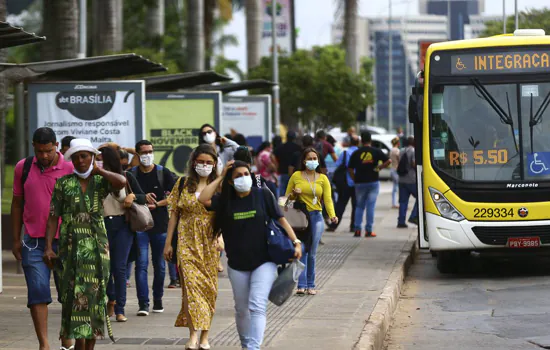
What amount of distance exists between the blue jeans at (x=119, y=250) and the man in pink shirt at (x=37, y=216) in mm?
2079

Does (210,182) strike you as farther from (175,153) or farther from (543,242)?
(175,153)

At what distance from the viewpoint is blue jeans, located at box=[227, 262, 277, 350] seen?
795 cm

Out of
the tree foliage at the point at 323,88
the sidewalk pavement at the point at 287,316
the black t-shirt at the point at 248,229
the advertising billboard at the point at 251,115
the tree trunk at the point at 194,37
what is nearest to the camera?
the black t-shirt at the point at 248,229

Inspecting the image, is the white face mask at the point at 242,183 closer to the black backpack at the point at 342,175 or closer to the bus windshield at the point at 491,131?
the bus windshield at the point at 491,131

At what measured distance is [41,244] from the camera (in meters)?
8.40

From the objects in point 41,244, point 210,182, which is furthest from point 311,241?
point 41,244

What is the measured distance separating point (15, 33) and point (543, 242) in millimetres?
7073

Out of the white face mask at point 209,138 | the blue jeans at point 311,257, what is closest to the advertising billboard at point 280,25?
the white face mask at point 209,138

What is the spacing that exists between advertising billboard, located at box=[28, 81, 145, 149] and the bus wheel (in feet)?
13.9

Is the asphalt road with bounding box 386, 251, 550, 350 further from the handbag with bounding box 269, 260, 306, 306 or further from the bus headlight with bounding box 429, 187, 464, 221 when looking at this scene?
the handbag with bounding box 269, 260, 306, 306

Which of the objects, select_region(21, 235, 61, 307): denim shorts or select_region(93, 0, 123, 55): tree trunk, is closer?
select_region(21, 235, 61, 307): denim shorts

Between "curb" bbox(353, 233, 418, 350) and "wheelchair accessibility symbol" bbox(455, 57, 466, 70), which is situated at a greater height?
"wheelchair accessibility symbol" bbox(455, 57, 466, 70)

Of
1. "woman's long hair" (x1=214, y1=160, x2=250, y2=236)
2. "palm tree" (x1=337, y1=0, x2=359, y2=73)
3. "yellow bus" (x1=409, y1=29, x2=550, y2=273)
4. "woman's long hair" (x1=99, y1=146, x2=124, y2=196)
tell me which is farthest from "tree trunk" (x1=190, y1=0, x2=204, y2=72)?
"woman's long hair" (x1=214, y1=160, x2=250, y2=236)

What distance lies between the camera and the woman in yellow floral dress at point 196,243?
350 inches
